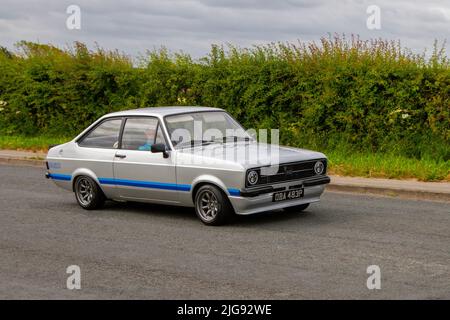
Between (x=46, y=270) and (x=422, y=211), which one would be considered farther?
(x=422, y=211)

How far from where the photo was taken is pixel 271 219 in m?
11.9

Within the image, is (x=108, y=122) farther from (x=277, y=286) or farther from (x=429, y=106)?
(x=429, y=106)

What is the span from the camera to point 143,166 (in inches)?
474

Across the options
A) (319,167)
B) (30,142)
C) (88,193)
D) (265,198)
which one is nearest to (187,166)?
(265,198)

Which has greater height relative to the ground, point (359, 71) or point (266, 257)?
point (359, 71)

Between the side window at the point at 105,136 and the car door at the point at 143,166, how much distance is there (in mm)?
177

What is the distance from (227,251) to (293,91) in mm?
10825

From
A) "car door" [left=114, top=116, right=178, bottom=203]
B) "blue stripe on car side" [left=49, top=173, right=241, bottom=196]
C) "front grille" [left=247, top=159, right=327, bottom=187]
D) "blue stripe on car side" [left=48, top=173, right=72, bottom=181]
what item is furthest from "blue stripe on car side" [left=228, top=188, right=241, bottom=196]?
"blue stripe on car side" [left=48, top=173, right=72, bottom=181]

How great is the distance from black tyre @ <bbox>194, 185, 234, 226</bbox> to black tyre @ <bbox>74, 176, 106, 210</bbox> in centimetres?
206

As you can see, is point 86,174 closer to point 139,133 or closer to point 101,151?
point 101,151

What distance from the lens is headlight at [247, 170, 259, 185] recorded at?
35.7 feet
